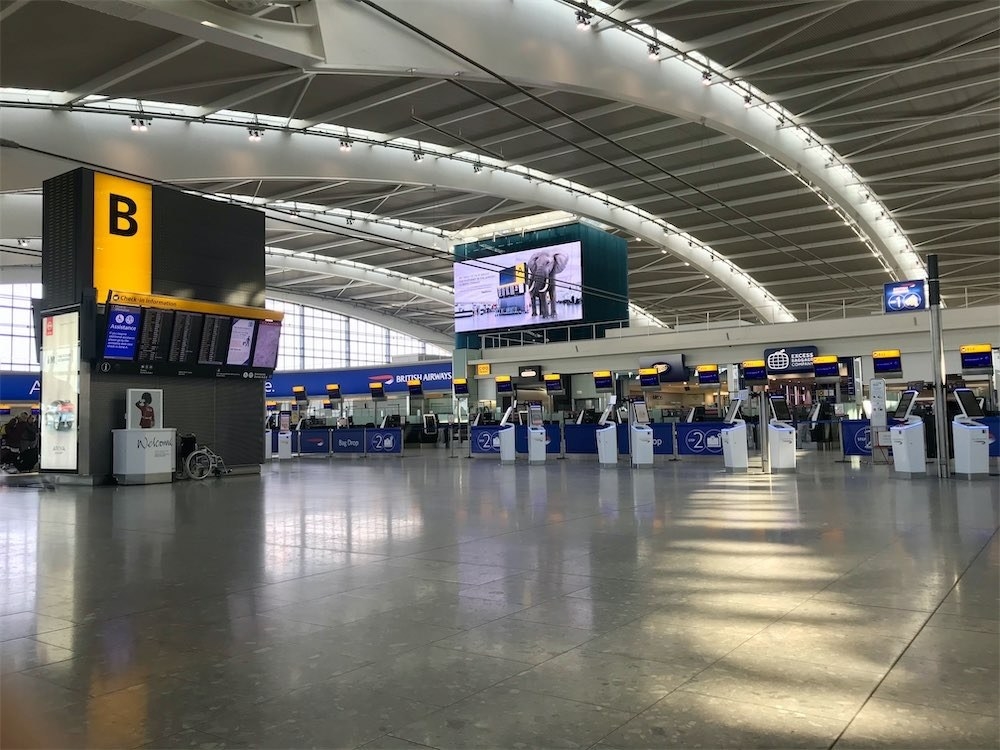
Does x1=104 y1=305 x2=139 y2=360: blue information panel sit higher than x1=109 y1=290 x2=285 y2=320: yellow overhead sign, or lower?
lower

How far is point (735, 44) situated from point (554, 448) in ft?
37.6

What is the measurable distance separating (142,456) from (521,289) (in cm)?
2036

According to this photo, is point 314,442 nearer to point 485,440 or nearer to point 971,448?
point 485,440

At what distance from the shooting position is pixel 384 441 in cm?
2559

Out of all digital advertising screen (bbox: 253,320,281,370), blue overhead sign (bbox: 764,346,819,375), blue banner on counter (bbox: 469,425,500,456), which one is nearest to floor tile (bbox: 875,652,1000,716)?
digital advertising screen (bbox: 253,320,281,370)

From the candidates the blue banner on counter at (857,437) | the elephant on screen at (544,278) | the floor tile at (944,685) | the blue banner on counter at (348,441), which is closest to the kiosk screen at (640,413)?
the blue banner on counter at (857,437)

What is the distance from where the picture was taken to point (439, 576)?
4.92 meters

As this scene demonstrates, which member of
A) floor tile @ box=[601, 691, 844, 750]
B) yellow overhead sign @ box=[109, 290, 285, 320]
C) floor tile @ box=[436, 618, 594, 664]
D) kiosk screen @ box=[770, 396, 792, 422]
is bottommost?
floor tile @ box=[436, 618, 594, 664]

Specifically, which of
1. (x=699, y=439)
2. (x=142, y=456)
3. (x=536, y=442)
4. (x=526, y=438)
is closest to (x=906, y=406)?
(x=699, y=439)

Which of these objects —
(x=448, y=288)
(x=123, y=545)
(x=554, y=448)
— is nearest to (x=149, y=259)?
(x=123, y=545)

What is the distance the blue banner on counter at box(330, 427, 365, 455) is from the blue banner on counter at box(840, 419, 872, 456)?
15.0m

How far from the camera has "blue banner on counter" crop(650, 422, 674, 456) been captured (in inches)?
760

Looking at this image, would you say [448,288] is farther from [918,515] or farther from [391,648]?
[391,648]

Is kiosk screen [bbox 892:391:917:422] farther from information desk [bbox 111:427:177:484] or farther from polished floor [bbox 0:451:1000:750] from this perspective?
information desk [bbox 111:427:177:484]
